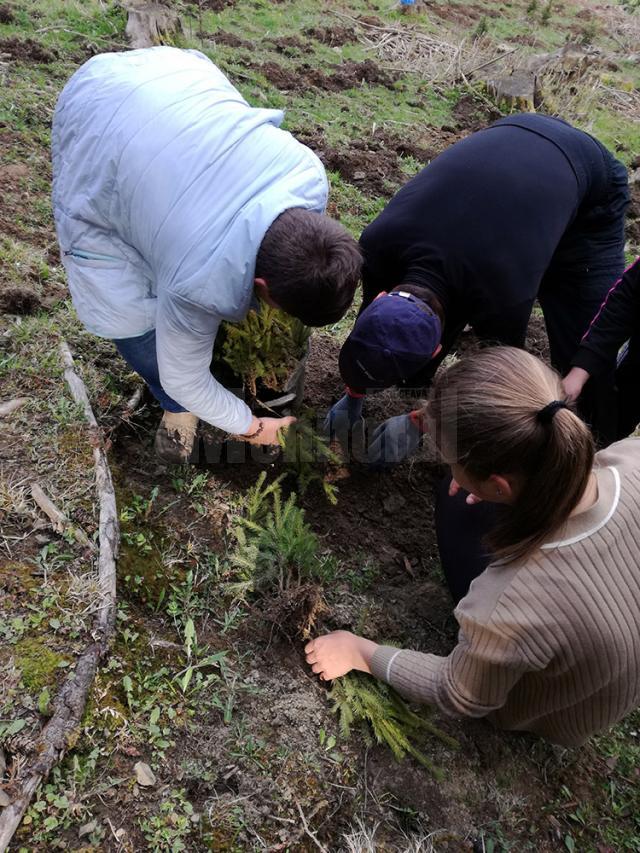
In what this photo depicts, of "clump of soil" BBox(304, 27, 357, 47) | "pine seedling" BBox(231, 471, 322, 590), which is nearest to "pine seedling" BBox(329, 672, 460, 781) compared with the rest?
"pine seedling" BBox(231, 471, 322, 590)

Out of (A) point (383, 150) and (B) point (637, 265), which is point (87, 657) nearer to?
(B) point (637, 265)

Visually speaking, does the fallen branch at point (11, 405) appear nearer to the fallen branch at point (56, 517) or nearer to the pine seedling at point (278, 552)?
the fallen branch at point (56, 517)

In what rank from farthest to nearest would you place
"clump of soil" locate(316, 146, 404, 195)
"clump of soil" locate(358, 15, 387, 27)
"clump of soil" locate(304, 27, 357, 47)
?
"clump of soil" locate(358, 15, 387, 27)
"clump of soil" locate(304, 27, 357, 47)
"clump of soil" locate(316, 146, 404, 195)

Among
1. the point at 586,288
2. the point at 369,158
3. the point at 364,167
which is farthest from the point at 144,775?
the point at 369,158

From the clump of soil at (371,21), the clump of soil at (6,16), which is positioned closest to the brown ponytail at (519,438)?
the clump of soil at (6,16)

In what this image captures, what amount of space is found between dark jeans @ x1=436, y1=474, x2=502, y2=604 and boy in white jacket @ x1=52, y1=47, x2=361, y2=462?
1.02 meters

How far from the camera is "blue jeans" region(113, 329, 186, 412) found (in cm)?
250

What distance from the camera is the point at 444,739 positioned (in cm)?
205

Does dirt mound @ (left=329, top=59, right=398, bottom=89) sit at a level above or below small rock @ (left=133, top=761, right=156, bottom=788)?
above

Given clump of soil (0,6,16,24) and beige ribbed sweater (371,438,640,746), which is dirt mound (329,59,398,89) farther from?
beige ribbed sweater (371,438,640,746)

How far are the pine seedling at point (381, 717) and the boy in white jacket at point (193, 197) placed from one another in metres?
1.26

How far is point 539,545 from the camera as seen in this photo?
1.52 m

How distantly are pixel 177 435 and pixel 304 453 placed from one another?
612 millimetres

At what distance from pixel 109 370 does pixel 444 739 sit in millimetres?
2391
